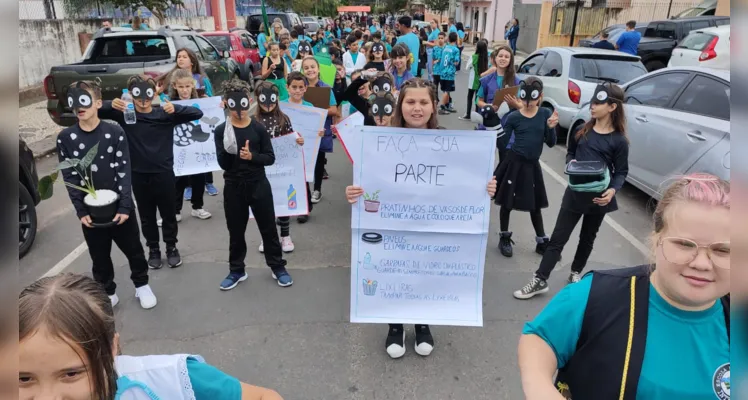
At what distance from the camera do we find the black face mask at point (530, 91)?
437 centimetres

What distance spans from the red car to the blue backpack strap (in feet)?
40.0

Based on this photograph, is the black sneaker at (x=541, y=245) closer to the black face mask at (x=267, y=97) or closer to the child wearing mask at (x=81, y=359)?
the black face mask at (x=267, y=97)

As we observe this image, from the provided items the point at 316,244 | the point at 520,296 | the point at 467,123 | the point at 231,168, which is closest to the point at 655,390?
the point at 520,296

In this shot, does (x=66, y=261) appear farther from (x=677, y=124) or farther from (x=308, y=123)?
(x=677, y=124)

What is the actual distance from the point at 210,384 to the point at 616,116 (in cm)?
364

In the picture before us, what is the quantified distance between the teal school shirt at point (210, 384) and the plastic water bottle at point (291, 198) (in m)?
3.42

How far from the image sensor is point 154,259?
466 centimetres

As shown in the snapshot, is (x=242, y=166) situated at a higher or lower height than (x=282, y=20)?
lower

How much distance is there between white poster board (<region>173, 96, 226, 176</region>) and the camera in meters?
5.62

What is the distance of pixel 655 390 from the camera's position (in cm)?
145

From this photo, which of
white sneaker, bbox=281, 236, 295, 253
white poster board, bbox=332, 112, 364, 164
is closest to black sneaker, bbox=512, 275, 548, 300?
white poster board, bbox=332, 112, 364, 164

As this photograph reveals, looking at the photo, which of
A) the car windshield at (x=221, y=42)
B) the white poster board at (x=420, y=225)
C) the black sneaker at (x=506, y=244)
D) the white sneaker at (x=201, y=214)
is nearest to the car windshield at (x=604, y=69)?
the black sneaker at (x=506, y=244)

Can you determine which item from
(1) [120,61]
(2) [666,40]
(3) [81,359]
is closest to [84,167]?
(3) [81,359]

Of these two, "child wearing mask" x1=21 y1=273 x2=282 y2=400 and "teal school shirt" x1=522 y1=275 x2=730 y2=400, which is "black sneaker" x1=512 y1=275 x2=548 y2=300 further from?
"child wearing mask" x1=21 y1=273 x2=282 y2=400
